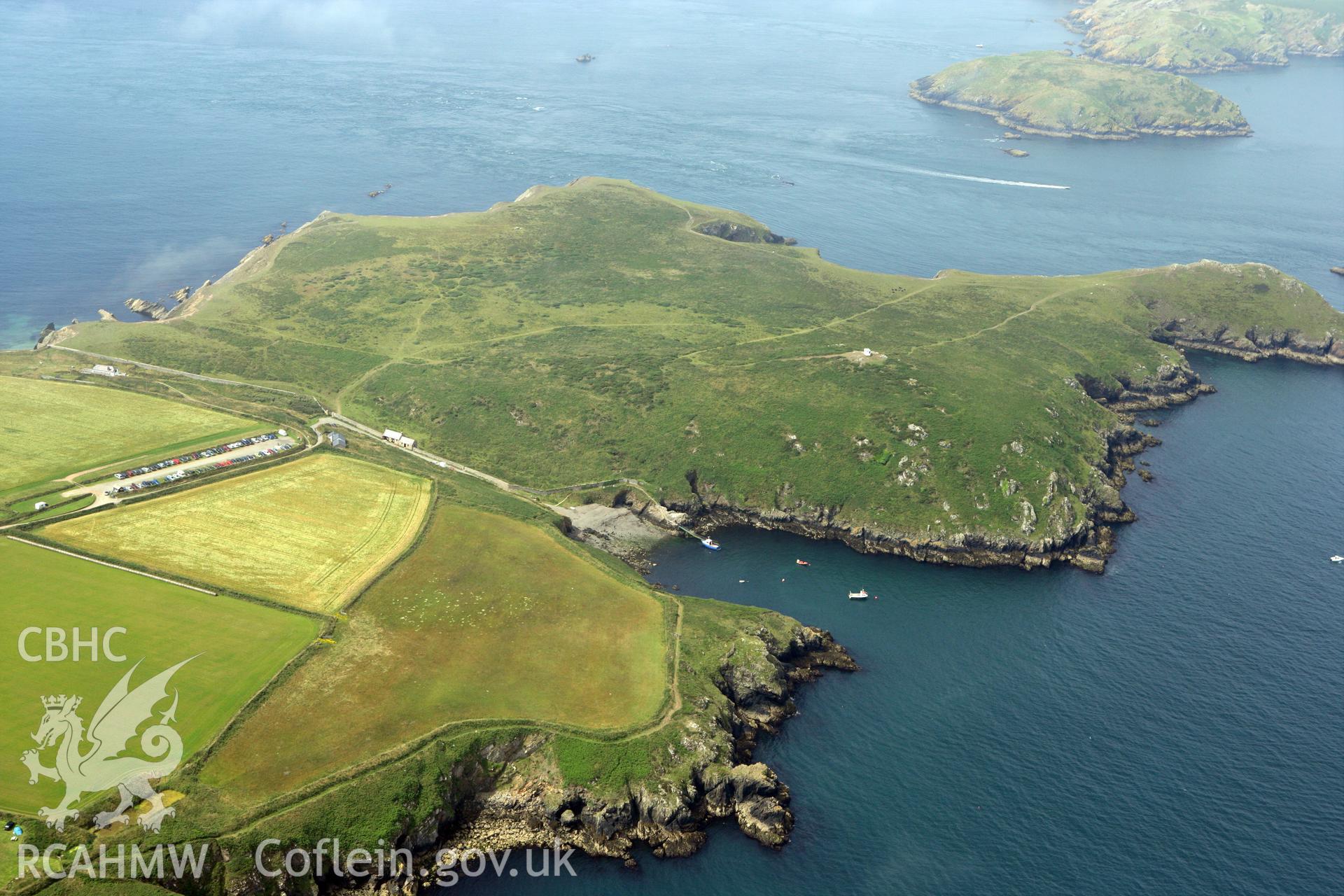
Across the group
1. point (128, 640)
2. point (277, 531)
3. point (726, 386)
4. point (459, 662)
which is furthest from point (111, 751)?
point (726, 386)

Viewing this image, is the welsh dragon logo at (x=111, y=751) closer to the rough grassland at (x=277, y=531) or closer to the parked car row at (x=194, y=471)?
the rough grassland at (x=277, y=531)

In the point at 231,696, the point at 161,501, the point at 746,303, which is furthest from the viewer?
the point at 746,303

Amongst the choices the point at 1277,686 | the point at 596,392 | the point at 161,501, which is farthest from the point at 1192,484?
the point at 161,501

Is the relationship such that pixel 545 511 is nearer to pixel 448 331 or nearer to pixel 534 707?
pixel 534 707

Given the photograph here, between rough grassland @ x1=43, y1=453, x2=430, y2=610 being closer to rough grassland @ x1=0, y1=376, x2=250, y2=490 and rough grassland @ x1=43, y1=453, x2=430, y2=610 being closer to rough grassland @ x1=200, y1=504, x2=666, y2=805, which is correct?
rough grassland @ x1=200, y1=504, x2=666, y2=805

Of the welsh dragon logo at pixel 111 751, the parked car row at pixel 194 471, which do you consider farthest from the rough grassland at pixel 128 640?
the parked car row at pixel 194 471
